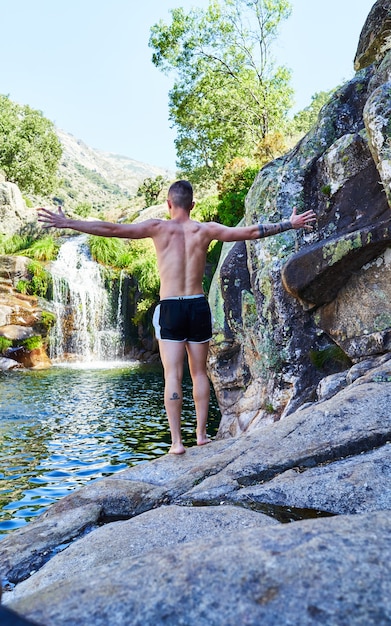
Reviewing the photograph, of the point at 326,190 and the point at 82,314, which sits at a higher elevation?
the point at 326,190

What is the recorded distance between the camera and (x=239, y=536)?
2.15m

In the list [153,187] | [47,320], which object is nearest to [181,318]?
[47,320]

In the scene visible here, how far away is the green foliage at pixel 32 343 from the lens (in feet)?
78.4

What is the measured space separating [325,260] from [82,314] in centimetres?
2098

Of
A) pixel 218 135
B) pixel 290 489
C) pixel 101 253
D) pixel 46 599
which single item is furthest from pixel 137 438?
pixel 218 135

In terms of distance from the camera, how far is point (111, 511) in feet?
14.8

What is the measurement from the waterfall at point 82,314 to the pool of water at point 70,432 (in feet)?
20.6

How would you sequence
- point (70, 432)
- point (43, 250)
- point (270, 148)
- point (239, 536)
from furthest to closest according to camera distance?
point (43, 250)
point (270, 148)
point (70, 432)
point (239, 536)

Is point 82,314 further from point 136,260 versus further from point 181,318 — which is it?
point 181,318

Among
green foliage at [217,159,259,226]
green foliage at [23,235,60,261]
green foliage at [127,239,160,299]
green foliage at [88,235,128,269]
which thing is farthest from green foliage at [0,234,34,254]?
green foliage at [217,159,259,226]

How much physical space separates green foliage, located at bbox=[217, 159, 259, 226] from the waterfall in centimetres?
823

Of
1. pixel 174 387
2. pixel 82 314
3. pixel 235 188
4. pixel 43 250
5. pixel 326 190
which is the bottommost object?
pixel 174 387

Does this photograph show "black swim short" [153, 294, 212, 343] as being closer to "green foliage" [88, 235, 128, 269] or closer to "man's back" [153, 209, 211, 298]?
"man's back" [153, 209, 211, 298]

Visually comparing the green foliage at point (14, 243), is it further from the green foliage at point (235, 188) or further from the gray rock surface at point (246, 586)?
the gray rock surface at point (246, 586)
